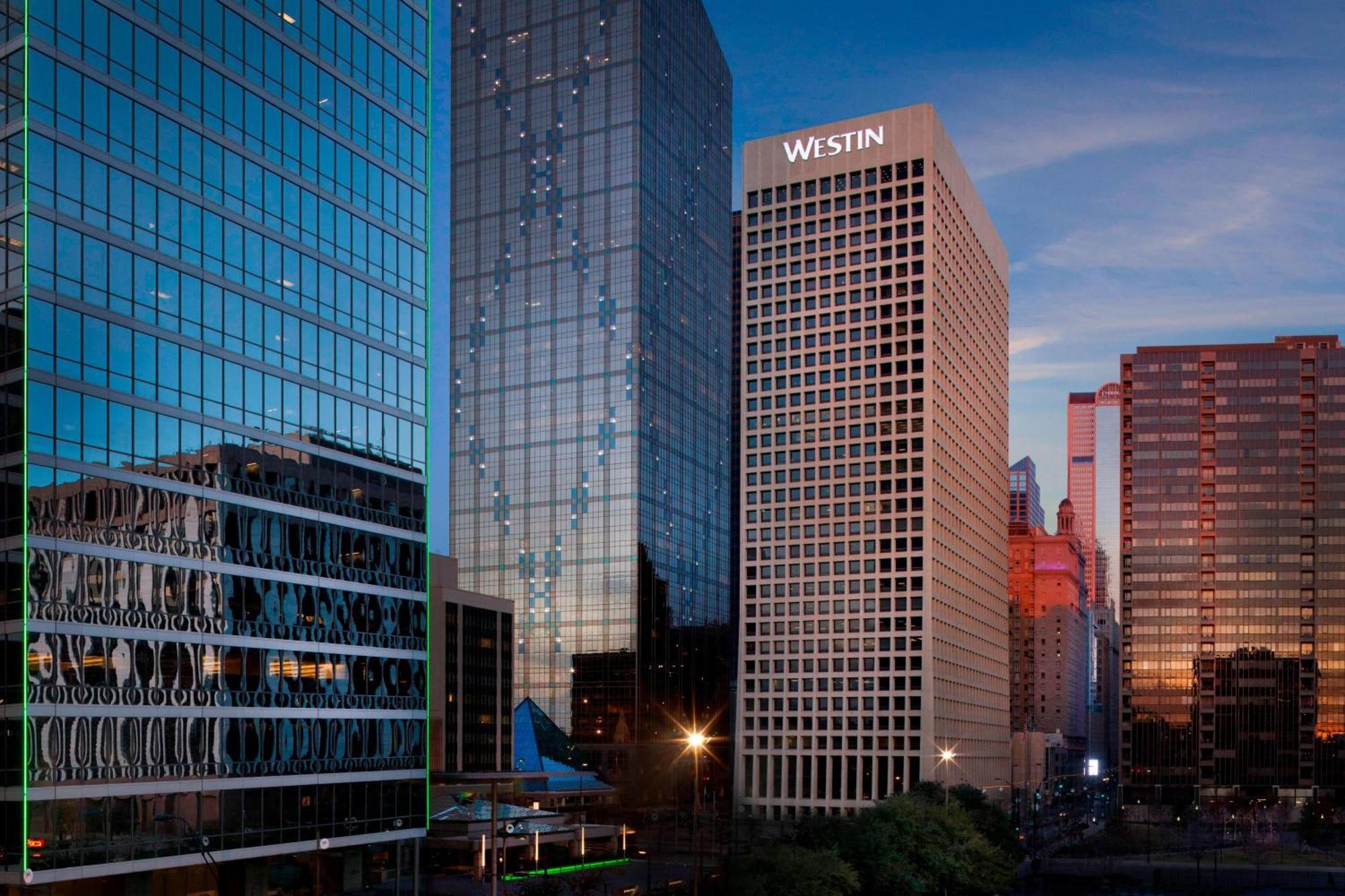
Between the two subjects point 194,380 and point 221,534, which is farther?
point 221,534

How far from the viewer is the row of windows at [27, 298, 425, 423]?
7962 cm

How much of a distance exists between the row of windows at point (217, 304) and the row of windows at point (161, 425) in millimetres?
2353

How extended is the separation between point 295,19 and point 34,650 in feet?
154

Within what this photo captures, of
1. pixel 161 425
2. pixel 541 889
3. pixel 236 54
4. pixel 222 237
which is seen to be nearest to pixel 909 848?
pixel 541 889

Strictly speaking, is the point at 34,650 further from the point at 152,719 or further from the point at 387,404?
the point at 387,404

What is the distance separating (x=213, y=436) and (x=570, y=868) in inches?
2170

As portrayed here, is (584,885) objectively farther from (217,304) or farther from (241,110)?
(241,110)

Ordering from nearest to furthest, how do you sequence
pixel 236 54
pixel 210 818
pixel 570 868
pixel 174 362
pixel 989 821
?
pixel 210 818 → pixel 174 362 → pixel 236 54 → pixel 570 868 → pixel 989 821

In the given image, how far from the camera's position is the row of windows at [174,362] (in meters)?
79.6

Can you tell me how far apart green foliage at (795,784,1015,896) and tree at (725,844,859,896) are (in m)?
7.80

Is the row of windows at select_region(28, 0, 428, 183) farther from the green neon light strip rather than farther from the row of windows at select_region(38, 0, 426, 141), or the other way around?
the green neon light strip

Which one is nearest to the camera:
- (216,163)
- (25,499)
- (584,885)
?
(25,499)

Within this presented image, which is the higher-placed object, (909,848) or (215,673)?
(215,673)

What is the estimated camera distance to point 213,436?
300 ft
